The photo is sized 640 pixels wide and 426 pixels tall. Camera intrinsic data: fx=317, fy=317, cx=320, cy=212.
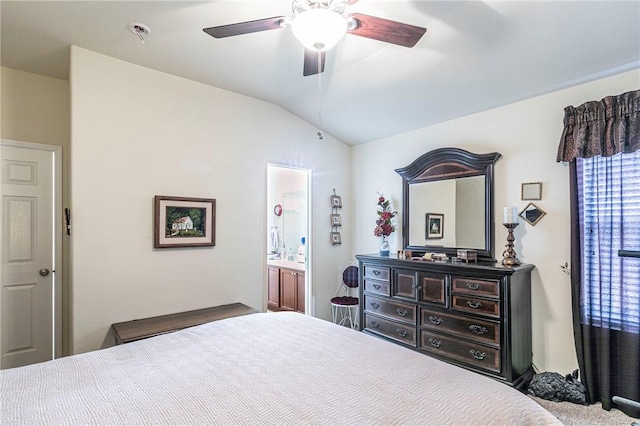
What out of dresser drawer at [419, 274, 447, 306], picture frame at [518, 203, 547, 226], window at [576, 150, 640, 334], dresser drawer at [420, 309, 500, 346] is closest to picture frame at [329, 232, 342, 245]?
dresser drawer at [419, 274, 447, 306]

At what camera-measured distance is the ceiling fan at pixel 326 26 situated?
1.49 m

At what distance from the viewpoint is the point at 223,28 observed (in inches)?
66.7

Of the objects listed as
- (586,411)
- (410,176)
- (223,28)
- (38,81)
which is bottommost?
(586,411)

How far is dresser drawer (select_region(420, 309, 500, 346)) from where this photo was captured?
2.55m

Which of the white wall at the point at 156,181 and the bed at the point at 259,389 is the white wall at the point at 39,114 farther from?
the bed at the point at 259,389

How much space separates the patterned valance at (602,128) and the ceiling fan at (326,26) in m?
1.63

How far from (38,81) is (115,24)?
125 centimetres

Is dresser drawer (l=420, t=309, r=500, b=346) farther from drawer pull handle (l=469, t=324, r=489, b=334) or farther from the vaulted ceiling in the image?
the vaulted ceiling

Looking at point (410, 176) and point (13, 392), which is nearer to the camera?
point (13, 392)

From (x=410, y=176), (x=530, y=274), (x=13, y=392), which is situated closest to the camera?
(x=13, y=392)

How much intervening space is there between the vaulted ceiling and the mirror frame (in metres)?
0.43

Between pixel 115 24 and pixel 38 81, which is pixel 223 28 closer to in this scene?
pixel 115 24

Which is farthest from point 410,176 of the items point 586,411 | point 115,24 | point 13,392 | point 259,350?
point 13,392

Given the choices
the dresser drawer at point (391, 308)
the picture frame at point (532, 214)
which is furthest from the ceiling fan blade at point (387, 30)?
the dresser drawer at point (391, 308)
